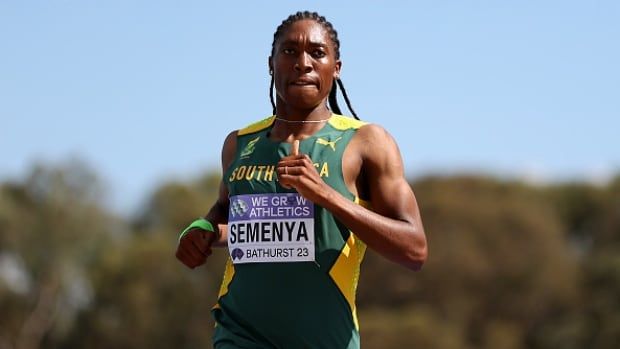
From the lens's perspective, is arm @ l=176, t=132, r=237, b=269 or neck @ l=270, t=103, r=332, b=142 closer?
neck @ l=270, t=103, r=332, b=142

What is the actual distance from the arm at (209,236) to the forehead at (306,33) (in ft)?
2.39

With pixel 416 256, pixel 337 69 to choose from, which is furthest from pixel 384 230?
pixel 337 69

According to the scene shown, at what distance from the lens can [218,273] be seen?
62.8 meters

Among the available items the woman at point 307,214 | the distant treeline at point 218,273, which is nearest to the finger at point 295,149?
the woman at point 307,214

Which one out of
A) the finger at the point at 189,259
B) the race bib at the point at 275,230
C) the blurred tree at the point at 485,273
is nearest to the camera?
the race bib at the point at 275,230

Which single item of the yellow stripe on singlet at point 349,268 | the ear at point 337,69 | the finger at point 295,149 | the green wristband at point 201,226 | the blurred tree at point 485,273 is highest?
the ear at point 337,69

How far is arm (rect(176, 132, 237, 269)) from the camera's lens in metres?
6.68

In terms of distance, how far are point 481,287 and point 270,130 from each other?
59.6 meters

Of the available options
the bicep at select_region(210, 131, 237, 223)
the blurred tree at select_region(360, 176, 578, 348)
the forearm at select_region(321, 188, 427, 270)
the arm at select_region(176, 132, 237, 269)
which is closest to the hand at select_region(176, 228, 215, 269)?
the arm at select_region(176, 132, 237, 269)

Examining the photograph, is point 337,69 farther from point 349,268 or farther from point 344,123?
point 349,268

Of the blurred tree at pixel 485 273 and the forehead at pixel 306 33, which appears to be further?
the blurred tree at pixel 485 273

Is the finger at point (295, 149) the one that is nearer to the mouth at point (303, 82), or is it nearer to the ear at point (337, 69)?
the mouth at point (303, 82)

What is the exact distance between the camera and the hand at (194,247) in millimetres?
6676

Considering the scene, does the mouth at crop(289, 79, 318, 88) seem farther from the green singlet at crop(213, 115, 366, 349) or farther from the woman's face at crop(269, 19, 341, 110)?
the green singlet at crop(213, 115, 366, 349)
